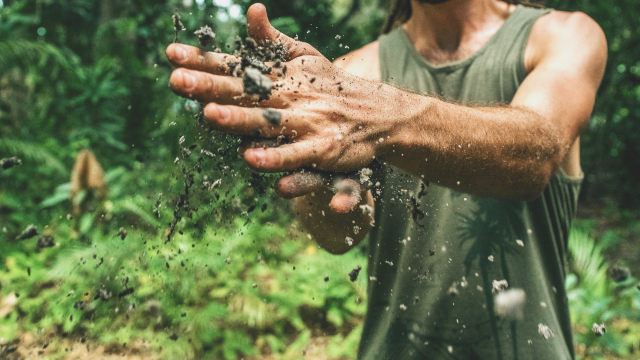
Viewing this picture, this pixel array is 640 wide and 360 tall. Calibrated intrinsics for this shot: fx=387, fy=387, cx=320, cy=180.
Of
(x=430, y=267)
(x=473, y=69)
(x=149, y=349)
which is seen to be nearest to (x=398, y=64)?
(x=473, y=69)

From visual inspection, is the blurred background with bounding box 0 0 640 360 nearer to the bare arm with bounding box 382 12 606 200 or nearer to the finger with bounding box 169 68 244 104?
the finger with bounding box 169 68 244 104

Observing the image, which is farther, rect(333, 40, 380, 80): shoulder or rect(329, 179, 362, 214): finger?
rect(333, 40, 380, 80): shoulder

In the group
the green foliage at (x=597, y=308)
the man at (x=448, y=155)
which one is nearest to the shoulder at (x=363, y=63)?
the man at (x=448, y=155)

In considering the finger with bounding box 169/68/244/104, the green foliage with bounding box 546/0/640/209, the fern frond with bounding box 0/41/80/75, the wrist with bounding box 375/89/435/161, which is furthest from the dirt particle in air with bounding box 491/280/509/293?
the green foliage with bounding box 546/0/640/209

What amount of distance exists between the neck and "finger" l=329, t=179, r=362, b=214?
103cm

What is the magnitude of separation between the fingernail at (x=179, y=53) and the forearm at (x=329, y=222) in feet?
1.76

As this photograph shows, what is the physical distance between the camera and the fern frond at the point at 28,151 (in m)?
3.46

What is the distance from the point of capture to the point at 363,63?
1.75 m

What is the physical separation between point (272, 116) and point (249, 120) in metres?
0.05

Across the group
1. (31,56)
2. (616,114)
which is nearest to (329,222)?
(31,56)

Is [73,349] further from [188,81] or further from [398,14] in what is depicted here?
[398,14]

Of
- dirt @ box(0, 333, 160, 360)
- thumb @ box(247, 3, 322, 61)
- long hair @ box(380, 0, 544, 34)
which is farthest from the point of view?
dirt @ box(0, 333, 160, 360)

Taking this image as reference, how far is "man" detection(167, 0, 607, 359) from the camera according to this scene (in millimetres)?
817

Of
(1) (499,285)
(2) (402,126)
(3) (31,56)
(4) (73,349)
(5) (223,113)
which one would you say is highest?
(5) (223,113)
